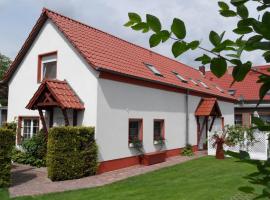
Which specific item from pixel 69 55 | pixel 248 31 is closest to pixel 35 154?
pixel 69 55

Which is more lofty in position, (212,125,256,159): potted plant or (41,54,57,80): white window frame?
(41,54,57,80): white window frame

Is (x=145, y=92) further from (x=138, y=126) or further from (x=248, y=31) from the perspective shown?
(x=248, y=31)

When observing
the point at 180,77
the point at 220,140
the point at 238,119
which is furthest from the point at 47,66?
the point at 238,119

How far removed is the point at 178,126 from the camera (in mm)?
19672

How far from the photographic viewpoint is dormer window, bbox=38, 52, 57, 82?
16.1 meters

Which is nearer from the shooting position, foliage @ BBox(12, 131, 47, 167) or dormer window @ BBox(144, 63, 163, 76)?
foliage @ BBox(12, 131, 47, 167)

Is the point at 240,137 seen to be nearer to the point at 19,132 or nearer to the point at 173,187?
the point at 173,187

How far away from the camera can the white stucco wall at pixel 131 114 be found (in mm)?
14094

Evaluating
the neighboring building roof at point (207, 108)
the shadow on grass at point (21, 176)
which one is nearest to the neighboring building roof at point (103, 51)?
the neighboring building roof at point (207, 108)

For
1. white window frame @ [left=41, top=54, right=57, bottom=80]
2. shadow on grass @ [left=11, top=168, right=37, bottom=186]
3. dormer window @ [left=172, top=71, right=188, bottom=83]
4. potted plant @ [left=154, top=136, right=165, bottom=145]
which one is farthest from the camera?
dormer window @ [left=172, top=71, right=188, bottom=83]

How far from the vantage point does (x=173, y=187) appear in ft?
34.6

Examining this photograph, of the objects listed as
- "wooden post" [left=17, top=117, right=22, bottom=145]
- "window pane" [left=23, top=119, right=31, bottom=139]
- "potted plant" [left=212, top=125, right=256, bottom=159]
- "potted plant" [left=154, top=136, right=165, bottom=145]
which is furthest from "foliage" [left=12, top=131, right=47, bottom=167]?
"potted plant" [left=212, top=125, right=256, bottom=159]

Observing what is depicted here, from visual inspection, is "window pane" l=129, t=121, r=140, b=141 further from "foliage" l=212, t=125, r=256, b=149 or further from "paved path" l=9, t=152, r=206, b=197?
"foliage" l=212, t=125, r=256, b=149

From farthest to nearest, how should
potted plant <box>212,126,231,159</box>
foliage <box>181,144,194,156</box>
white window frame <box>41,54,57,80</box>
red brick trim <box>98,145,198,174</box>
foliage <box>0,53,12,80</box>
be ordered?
foliage <box>0,53,12,80</box>
foliage <box>181,144,194,156</box>
potted plant <box>212,126,231,159</box>
white window frame <box>41,54,57,80</box>
red brick trim <box>98,145,198,174</box>
